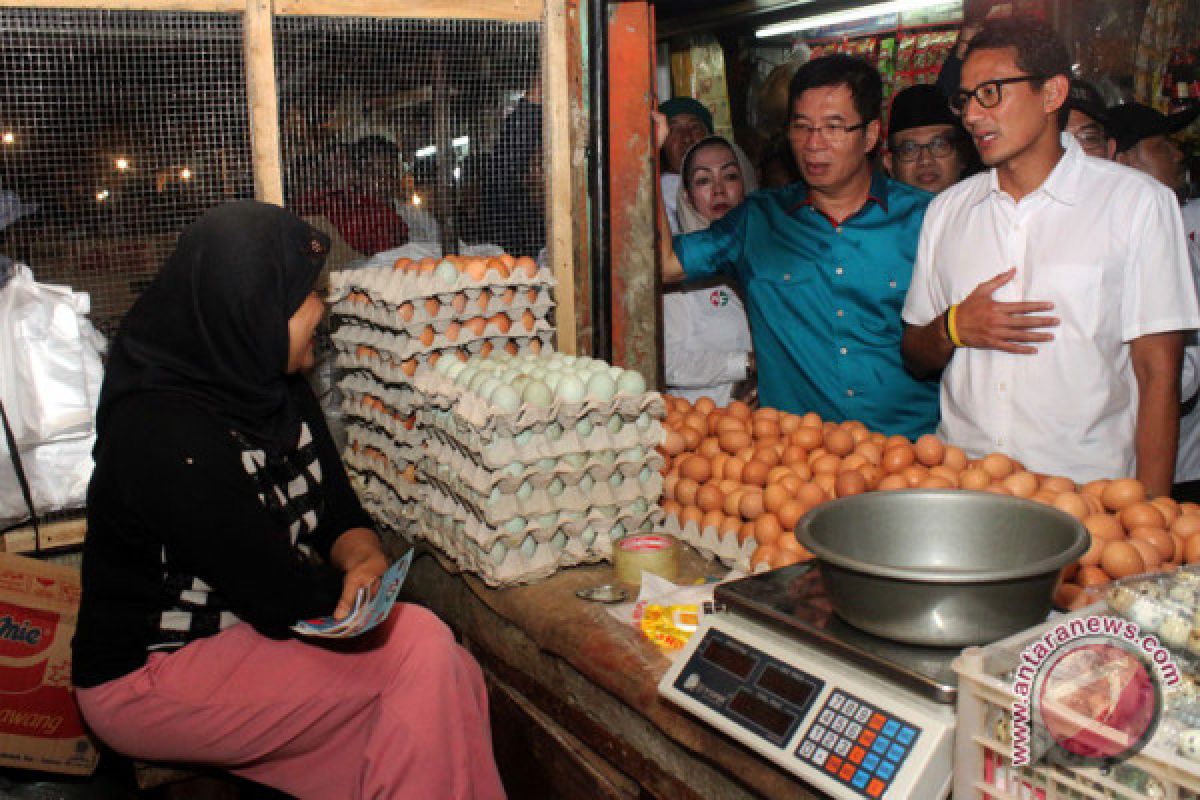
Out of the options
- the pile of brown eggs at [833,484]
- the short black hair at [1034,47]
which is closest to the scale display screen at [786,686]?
the pile of brown eggs at [833,484]

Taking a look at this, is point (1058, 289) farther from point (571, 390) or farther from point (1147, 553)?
point (571, 390)

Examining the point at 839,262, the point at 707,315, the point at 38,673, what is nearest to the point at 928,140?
the point at 839,262

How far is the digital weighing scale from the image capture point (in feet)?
4.70

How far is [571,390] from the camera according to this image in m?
2.71

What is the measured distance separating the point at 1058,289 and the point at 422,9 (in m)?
2.22

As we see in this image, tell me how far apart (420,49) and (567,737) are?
7.60 ft

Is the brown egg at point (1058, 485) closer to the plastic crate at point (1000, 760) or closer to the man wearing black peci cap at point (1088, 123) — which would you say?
the plastic crate at point (1000, 760)

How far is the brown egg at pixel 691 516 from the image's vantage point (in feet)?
9.26

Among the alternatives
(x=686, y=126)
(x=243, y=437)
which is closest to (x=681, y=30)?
(x=686, y=126)

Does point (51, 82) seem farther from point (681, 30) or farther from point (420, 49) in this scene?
point (681, 30)

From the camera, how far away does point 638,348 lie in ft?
12.4

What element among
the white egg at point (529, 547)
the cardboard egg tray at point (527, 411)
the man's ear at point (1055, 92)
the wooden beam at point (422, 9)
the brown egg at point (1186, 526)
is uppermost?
the wooden beam at point (422, 9)

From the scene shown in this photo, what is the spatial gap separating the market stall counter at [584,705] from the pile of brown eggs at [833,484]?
0.71 feet

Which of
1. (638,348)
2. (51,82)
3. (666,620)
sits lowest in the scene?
(666,620)
